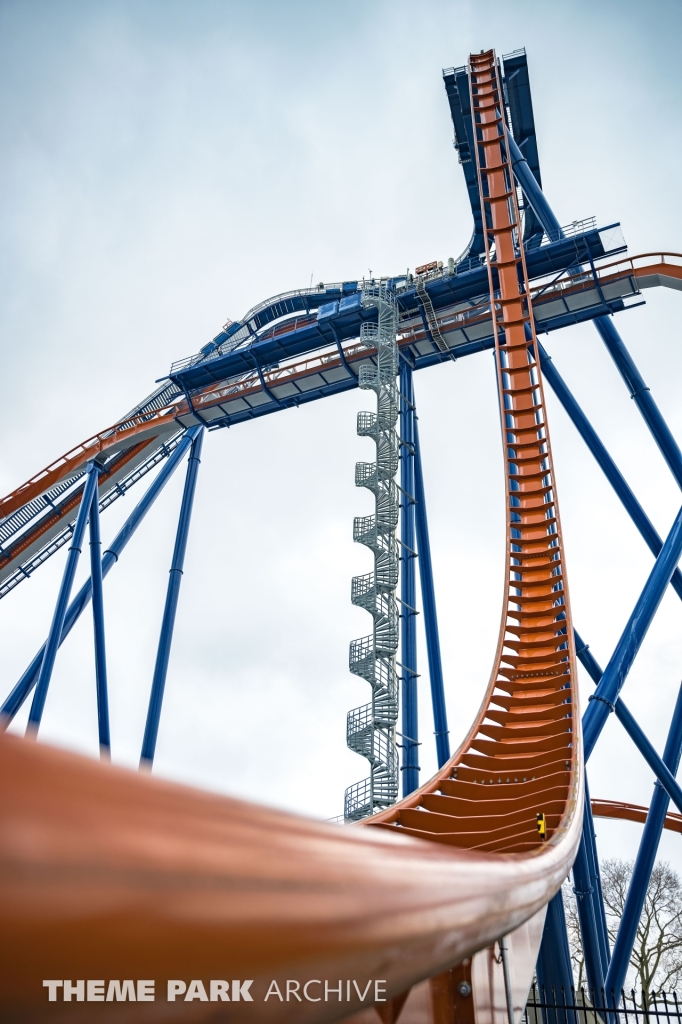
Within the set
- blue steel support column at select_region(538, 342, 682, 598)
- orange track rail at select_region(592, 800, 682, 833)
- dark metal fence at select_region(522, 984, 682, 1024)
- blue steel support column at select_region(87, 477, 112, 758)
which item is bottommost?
dark metal fence at select_region(522, 984, 682, 1024)

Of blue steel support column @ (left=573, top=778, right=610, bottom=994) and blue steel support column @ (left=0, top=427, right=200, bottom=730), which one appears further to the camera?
blue steel support column @ (left=0, top=427, right=200, bottom=730)

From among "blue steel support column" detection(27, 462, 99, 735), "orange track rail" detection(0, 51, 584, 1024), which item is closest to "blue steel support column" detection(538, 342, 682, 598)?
"blue steel support column" detection(27, 462, 99, 735)

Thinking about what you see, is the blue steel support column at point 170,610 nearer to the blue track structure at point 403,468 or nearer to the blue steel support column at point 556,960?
the blue track structure at point 403,468

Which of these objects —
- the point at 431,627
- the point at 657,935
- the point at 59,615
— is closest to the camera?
the point at 431,627

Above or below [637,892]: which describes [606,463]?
above

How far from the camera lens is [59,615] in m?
11.9

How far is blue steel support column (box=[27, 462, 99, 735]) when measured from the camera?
1128 centimetres

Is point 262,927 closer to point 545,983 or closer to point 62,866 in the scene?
point 62,866

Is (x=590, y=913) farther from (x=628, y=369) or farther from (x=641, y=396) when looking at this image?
(x=628, y=369)

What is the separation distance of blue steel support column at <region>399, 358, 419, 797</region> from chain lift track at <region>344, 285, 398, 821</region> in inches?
15.6

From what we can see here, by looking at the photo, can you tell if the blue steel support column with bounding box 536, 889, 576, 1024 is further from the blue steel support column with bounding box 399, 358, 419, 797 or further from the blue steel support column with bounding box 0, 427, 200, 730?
the blue steel support column with bounding box 0, 427, 200, 730

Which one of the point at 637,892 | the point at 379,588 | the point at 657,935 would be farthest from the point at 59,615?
the point at 657,935

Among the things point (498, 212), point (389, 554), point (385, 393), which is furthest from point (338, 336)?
point (389, 554)

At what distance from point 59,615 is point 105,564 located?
7.57 feet
